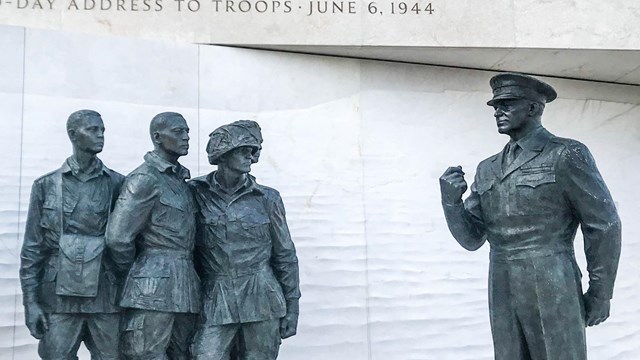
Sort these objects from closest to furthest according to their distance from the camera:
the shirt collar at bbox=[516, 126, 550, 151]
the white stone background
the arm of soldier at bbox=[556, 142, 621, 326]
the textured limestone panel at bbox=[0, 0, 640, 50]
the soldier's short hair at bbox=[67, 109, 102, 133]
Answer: the arm of soldier at bbox=[556, 142, 621, 326] → the shirt collar at bbox=[516, 126, 550, 151] → the soldier's short hair at bbox=[67, 109, 102, 133] → the white stone background → the textured limestone panel at bbox=[0, 0, 640, 50]

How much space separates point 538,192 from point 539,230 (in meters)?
0.21

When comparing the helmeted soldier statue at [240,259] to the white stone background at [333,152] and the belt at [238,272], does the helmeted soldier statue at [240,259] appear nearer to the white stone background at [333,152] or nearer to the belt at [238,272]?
the belt at [238,272]

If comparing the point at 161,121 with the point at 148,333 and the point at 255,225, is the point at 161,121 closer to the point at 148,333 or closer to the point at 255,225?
the point at 255,225

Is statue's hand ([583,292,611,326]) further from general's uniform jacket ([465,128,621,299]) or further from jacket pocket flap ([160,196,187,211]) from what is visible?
jacket pocket flap ([160,196,187,211])

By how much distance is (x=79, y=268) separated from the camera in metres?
5.44

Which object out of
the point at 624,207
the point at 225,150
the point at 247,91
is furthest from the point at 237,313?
the point at 624,207

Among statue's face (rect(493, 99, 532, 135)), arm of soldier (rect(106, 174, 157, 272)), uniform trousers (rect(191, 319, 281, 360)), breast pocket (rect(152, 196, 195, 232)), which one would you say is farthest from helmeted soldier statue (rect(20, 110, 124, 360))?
statue's face (rect(493, 99, 532, 135))

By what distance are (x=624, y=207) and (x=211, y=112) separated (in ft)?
15.1

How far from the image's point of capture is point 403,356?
819cm

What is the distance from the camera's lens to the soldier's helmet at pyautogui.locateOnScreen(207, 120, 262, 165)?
558cm

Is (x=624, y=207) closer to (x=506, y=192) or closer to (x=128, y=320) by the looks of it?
(x=506, y=192)

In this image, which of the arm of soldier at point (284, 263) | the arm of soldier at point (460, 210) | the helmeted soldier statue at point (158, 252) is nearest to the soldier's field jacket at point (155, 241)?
the helmeted soldier statue at point (158, 252)

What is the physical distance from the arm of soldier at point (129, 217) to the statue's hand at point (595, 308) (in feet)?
8.97

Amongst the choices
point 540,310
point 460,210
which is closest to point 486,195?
point 460,210
